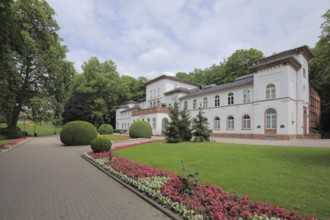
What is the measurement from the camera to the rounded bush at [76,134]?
832 inches

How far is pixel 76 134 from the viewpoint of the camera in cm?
2114

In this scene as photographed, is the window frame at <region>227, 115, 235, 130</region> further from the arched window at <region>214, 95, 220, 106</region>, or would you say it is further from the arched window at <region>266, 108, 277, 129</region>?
the arched window at <region>266, 108, 277, 129</region>

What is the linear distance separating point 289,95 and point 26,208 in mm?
28324

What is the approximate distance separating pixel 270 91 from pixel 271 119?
377cm

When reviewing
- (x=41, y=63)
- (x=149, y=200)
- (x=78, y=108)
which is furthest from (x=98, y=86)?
(x=149, y=200)

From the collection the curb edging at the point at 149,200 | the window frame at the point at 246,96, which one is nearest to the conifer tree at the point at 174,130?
the window frame at the point at 246,96

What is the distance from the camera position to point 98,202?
18.3ft

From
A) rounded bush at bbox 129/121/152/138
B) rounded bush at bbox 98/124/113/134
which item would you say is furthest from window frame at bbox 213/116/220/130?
rounded bush at bbox 98/124/113/134

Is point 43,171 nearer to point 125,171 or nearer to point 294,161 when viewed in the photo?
point 125,171

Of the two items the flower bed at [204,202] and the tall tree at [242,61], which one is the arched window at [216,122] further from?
the flower bed at [204,202]

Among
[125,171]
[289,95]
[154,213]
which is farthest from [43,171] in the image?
[289,95]

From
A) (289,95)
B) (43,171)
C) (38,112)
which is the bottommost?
(43,171)

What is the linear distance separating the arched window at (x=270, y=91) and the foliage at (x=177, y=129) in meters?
12.3

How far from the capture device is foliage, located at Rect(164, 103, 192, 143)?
22734 millimetres
